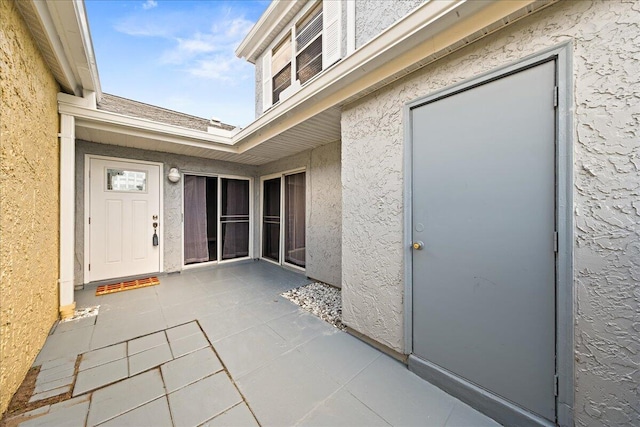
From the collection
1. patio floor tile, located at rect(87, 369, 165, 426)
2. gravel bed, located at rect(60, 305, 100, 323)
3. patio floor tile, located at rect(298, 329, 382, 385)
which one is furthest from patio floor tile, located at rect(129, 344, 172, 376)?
gravel bed, located at rect(60, 305, 100, 323)

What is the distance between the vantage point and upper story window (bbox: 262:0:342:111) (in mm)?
3496

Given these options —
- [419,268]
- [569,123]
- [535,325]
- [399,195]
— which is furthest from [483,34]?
[535,325]

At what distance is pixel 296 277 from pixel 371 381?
3.12 meters

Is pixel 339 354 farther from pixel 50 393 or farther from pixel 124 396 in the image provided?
pixel 50 393

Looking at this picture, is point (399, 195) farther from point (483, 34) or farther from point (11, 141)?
point (11, 141)

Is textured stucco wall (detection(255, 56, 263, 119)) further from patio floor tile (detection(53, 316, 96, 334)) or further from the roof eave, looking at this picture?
patio floor tile (detection(53, 316, 96, 334))

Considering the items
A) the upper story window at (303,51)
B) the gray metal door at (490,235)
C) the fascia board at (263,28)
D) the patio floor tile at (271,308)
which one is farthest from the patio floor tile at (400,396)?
the fascia board at (263,28)

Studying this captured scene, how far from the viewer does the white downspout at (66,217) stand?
2.96m

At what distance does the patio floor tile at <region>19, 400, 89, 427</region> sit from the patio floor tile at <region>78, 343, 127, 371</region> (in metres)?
0.52

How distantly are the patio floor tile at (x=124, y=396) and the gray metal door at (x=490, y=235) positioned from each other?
2.31 meters

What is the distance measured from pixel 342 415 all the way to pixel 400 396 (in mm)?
517

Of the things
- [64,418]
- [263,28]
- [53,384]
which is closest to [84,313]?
[53,384]

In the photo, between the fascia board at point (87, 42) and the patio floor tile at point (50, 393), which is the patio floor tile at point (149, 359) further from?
the fascia board at point (87, 42)

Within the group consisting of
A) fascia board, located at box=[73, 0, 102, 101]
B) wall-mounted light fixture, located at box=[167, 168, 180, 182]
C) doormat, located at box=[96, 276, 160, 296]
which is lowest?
doormat, located at box=[96, 276, 160, 296]
